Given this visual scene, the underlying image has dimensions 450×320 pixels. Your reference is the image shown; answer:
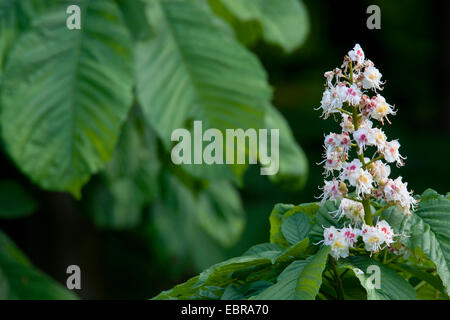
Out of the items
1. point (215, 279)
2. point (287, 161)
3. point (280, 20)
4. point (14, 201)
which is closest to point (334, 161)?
point (215, 279)

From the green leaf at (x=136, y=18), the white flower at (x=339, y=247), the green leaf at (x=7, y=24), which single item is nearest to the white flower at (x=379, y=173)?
the white flower at (x=339, y=247)

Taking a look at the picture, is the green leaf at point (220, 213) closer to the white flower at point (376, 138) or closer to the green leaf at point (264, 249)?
the green leaf at point (264, 249)

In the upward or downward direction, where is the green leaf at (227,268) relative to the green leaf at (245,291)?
upward

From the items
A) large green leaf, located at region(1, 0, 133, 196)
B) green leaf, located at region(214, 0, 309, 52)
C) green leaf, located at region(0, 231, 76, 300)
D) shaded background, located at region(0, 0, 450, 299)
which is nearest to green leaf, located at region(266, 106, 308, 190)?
green leaf, located at region(214, 0, 309, 52)

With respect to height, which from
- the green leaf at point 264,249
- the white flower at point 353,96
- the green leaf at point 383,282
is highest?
the white flower at point 353,96

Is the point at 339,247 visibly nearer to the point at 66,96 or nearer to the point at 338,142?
the point at 338,142

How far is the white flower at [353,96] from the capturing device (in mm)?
985

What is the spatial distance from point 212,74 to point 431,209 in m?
1.03

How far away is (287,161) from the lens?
235 cm

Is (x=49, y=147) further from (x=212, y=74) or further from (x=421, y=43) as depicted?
(x=421, y=43)

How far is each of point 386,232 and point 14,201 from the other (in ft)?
5.78

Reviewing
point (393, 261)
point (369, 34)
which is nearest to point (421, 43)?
point (369, 34)

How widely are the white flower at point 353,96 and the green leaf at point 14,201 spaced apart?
1679 millimetres

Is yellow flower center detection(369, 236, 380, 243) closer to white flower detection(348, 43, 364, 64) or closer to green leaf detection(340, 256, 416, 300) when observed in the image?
green leaf detection(340, 256, 416, 300)
